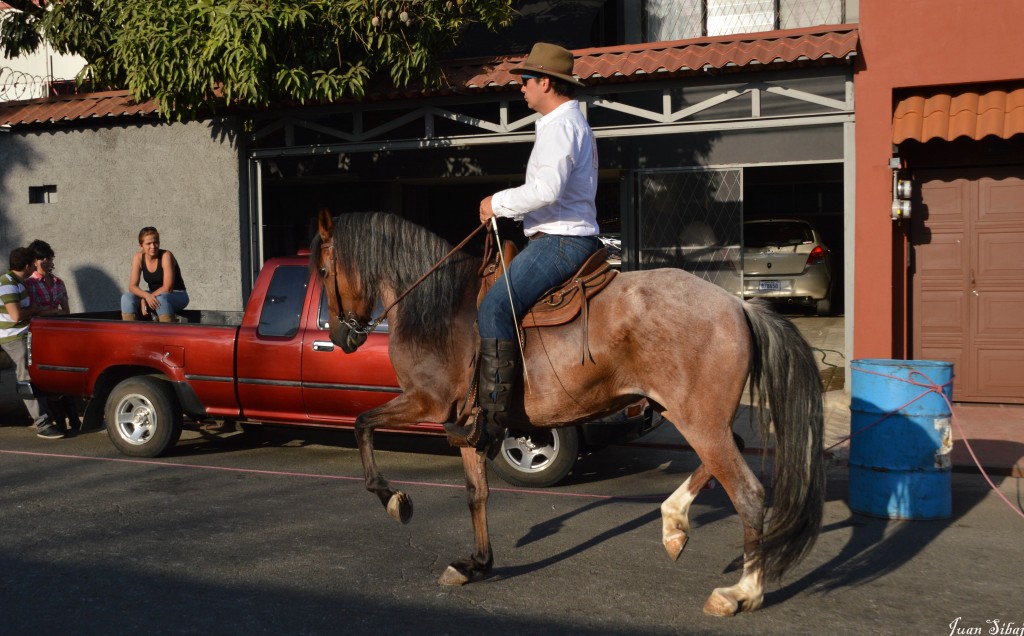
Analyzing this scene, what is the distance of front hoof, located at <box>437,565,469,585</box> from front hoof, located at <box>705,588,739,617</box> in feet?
4.31

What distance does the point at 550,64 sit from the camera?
530 centimetres

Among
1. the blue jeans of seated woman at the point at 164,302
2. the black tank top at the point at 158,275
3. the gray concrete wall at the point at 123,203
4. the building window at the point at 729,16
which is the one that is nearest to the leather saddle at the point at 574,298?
the blue jeans of seated woman at the point at 164,302

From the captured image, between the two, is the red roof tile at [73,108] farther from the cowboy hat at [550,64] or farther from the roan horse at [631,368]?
the cowboy hat at [550,64]

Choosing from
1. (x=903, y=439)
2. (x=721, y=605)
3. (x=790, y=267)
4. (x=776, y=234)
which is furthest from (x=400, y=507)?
(x=776, y=234)

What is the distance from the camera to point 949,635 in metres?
4.64

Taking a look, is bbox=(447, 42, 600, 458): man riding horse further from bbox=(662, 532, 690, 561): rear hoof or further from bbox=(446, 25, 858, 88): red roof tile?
bbox=(446, 25, 858, 88): red roof tile

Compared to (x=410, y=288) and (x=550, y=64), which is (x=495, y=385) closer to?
(x=410, y=288)

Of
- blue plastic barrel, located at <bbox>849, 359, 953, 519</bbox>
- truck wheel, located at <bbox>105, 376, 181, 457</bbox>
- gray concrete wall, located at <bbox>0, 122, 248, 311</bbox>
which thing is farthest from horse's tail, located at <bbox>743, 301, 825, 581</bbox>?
gray concrete wall, located at <bbox>0, 122, 248, 311</bbox>

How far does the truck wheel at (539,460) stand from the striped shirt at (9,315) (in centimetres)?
575

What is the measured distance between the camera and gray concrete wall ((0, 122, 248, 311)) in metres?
14.3

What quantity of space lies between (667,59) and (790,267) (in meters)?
7.13

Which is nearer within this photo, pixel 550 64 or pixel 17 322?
pixel 550 64

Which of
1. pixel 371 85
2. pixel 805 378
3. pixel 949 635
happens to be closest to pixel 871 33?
pixel 371 85

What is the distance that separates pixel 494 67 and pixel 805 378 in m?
8.54
